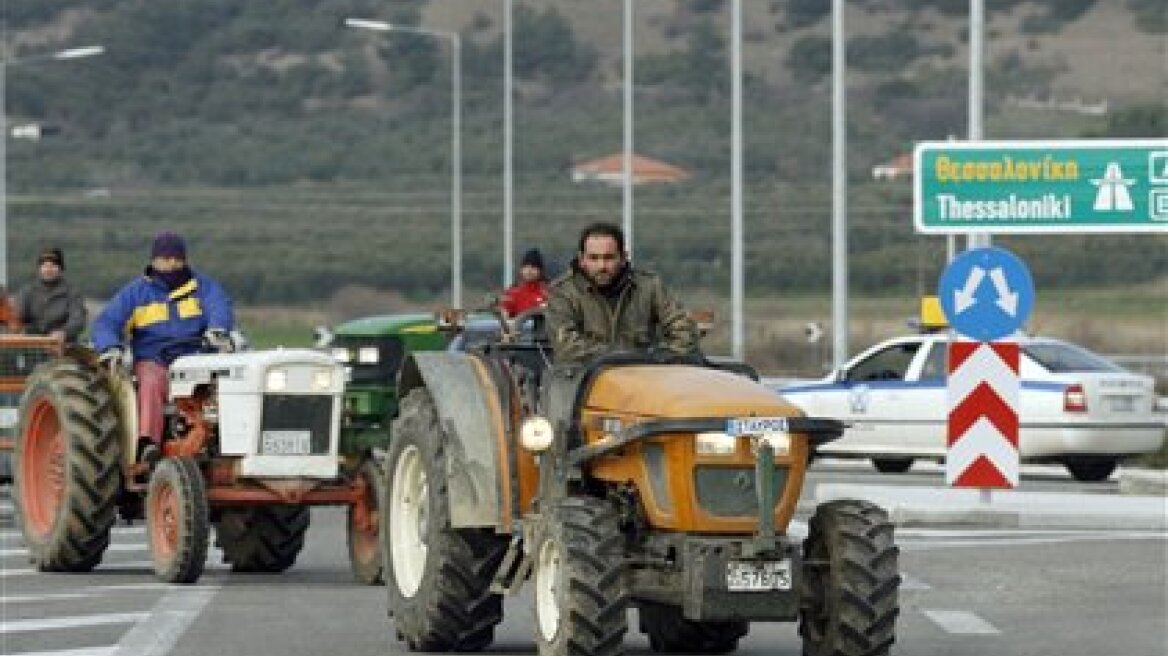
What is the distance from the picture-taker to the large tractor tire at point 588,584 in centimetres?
1744

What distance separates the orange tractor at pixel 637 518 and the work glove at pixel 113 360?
5.50m

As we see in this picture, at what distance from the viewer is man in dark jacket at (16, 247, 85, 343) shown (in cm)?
3388

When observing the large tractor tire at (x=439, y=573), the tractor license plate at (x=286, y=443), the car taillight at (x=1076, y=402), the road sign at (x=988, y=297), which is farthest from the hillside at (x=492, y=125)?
the large tractor tire at (x=439, y=573)

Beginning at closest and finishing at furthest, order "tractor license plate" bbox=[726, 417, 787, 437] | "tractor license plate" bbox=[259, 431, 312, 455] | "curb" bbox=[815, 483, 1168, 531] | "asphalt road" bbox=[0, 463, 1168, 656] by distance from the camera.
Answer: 1. "tractor license plate" bbox=[726, 417, 787, 437]
2. "asphalt road" bbox=[0, 463, 1168, 656]
3. "tractor license plate" bbox=[259, 431, 312, 455]
4. "curb" bbox=[815, 483, 1168, 531]

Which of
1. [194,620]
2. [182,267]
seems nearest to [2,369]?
[182,267]

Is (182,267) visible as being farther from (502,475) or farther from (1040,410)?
(1040,410)

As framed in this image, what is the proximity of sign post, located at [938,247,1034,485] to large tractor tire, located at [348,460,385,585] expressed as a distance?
7.50 m

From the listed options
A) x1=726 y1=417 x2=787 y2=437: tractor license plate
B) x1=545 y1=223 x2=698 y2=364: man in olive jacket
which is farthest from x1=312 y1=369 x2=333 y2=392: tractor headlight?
x1=726 y1=417 x2=787 y2=437: tractor license plate

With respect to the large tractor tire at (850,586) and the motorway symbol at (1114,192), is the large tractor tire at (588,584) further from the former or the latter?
the motorway symbol at (1114,192)

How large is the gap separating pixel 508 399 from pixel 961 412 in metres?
12.0

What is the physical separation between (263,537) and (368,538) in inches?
53.5

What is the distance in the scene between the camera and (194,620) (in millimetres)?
21266

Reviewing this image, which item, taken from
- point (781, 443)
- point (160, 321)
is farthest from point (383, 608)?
point (781, 443)

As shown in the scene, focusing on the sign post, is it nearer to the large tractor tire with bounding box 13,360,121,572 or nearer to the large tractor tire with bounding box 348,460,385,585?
the large tractor tire with bounding box 348,460,385,585
